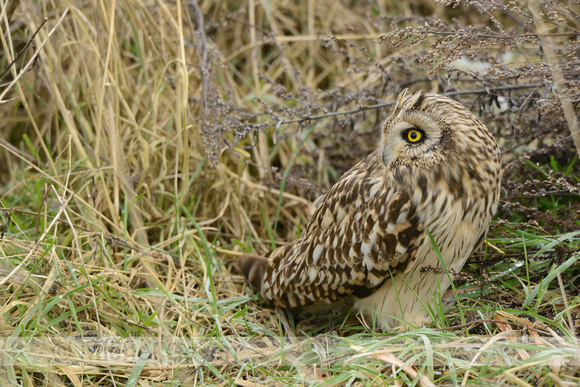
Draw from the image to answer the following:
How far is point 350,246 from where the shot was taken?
234cm

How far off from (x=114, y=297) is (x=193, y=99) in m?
1.26

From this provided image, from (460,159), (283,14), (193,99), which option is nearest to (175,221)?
(193,99)

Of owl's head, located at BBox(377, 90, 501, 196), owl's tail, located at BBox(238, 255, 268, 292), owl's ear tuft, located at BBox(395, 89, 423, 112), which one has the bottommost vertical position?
owl's tail, located at BBox(238, 255, 268, 292)

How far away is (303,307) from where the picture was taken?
2.73 metres

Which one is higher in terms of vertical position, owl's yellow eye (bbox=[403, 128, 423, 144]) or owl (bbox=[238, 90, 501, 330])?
owl's yellow eye (bbox=[403, 128, 423, 144])

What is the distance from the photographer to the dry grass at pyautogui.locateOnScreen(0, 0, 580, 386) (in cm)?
210

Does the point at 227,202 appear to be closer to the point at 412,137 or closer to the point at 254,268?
the point at 254,268

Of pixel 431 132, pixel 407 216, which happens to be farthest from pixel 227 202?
pixel 431 132

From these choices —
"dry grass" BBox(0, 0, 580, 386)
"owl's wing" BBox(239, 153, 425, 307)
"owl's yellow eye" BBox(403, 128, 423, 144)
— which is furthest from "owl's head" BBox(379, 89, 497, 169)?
"dry grass" BBox(0, 0, 580, 386)

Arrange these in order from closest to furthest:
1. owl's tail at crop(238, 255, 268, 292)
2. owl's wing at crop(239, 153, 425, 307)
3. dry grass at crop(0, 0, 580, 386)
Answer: dry grass at crop(0, 0, 580, 386) < owl's wing at crop(239, 153, 425, 307) < owl's tail at crop(238, 255, 268, 292)

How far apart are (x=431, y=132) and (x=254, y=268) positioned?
1.17 m

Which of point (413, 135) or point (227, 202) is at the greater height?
point (413, 135)

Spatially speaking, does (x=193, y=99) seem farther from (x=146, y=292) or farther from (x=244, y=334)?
(x=244, y=334)

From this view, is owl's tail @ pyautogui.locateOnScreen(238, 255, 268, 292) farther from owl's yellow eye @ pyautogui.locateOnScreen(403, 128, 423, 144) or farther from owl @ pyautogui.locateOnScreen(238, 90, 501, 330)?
owl's yellow eye @ pyautogui.locateOnScreen(403, 128, 423, 144)
